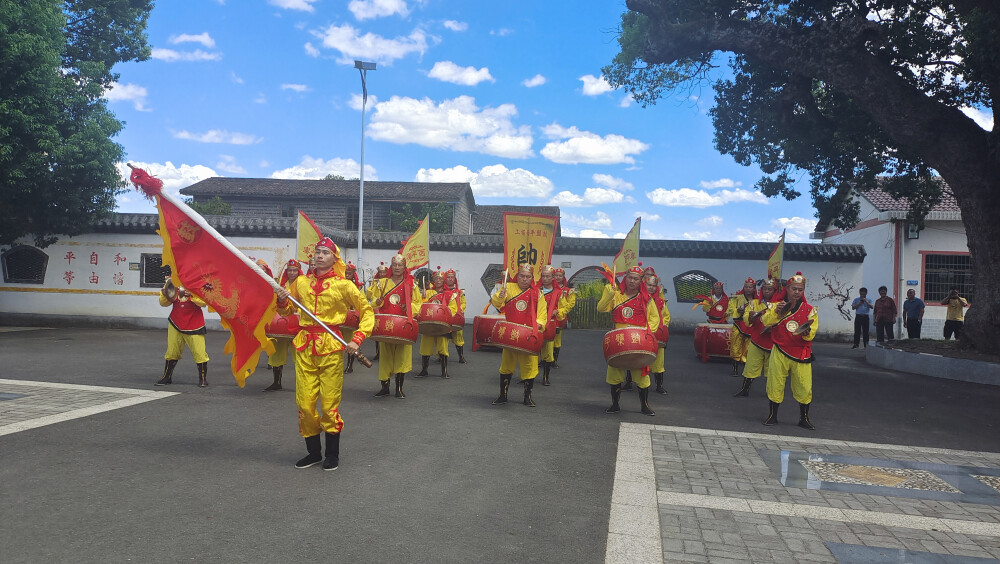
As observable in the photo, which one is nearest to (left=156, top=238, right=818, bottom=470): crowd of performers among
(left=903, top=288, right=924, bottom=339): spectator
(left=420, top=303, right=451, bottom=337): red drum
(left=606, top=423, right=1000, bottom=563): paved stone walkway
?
(left=420, top=303, right=451, bottom=337): red drum

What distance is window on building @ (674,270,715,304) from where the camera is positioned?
22.0 m

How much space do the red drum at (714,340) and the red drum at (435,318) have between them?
6398 mm

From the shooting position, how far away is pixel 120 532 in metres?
3.84

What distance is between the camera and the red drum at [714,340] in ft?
44.5

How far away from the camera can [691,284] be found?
22.1 metres

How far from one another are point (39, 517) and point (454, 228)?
30225 mm

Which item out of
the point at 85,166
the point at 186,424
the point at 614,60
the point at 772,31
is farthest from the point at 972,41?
the point at 85,166

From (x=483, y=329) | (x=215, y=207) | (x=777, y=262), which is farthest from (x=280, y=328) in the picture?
(x=215, y=207)

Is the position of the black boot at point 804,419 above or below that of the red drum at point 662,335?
below

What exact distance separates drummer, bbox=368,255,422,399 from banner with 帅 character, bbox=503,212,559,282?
70.1 inches

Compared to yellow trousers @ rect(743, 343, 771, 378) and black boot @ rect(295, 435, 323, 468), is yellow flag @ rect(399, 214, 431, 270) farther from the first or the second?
black boot @ rect(295, 435, 323, 468)

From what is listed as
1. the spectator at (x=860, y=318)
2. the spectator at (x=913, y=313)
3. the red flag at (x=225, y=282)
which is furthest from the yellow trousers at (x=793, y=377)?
the spectator at (x=860, y=318)

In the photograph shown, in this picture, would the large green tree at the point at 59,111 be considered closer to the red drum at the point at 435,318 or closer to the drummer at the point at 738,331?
the red drum at the point at 435,318

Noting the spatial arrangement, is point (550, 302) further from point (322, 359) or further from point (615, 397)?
point (322, 359)
